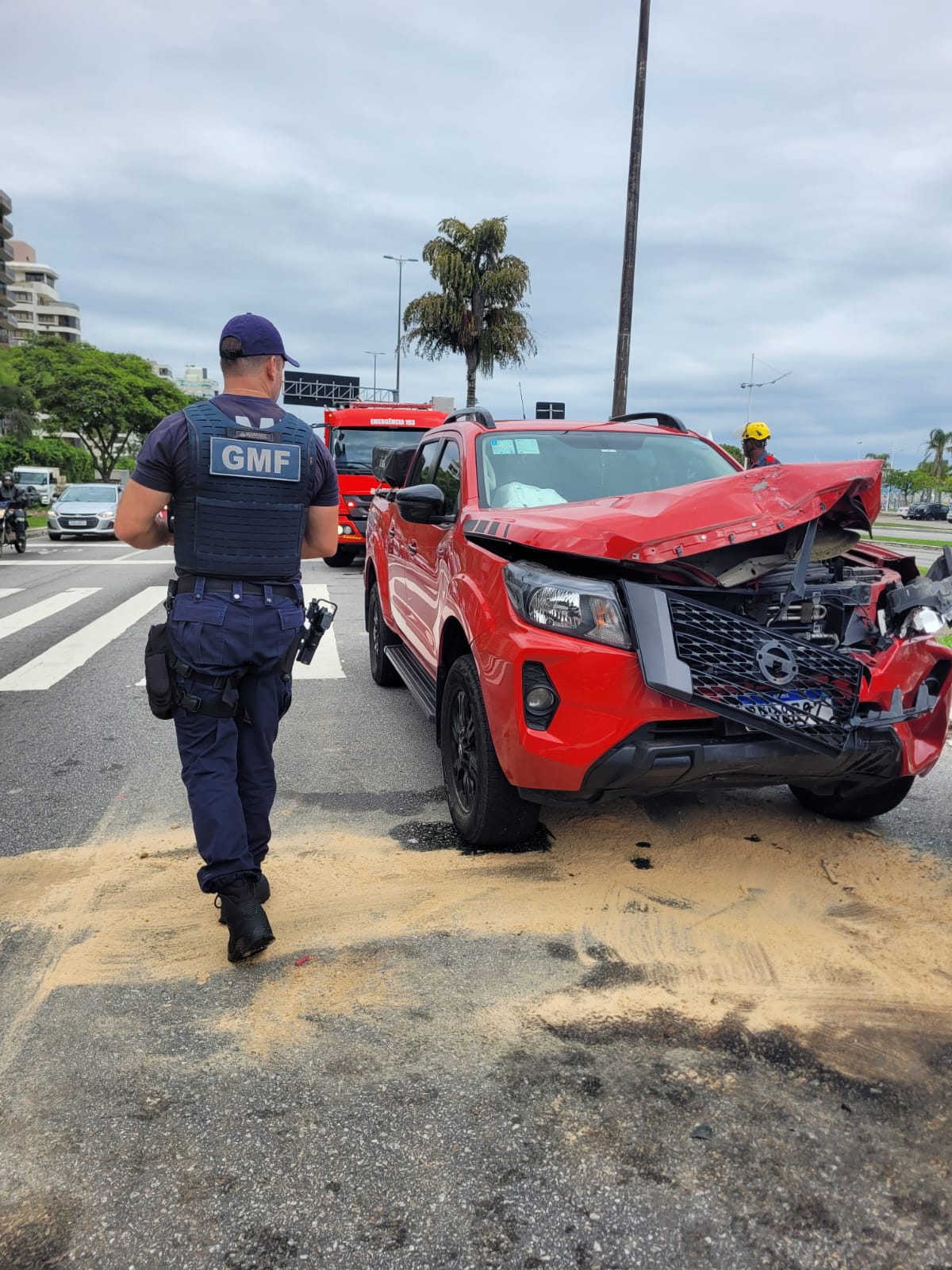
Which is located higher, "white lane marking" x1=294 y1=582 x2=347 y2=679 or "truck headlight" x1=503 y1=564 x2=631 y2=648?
"truck headlight" x1=503 y1=564 x2=631 y2=648

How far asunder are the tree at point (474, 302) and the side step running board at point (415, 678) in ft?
86.9

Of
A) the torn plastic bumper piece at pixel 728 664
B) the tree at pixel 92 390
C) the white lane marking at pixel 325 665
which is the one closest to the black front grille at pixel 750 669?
the torn plastic bumper piece at pixel 728 664

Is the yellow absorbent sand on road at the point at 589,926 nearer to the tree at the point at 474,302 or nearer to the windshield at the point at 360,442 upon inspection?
the windshield at the point at 360,442

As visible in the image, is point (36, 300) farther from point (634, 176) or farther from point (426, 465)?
point (426, 465)

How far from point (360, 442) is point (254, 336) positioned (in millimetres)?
12771

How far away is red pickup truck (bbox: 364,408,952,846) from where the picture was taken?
119 inches

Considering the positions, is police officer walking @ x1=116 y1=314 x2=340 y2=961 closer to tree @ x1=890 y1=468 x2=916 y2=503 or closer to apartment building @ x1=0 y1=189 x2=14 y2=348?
apartment building @ x1=0 y1=189 x2=14 y2=348

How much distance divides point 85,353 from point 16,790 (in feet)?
200

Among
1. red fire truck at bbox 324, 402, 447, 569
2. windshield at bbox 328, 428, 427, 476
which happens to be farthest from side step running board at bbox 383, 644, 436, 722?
windshield at bbox 328, 428, 427, 476

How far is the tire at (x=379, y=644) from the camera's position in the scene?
6.69 m

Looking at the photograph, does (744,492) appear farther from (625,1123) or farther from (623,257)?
(623,257)

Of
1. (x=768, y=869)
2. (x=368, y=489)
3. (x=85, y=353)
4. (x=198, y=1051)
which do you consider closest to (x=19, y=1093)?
(x=198, y=1051)

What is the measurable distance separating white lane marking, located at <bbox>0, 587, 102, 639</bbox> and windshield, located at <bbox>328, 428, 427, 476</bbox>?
14.6ft

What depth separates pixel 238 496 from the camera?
2.96 m
